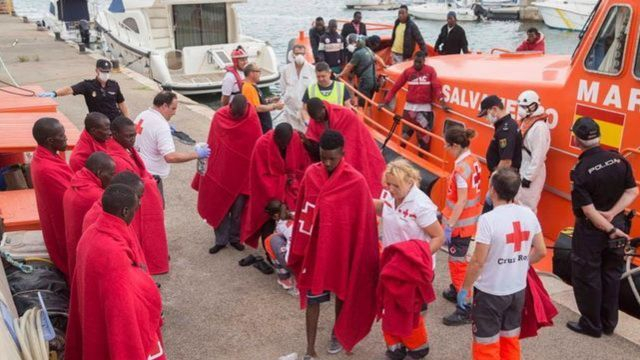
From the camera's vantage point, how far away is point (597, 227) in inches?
179

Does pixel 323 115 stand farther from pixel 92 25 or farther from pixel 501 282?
pixel 92 25

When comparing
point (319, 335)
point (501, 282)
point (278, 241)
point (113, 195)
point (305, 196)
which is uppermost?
point (113, 195)

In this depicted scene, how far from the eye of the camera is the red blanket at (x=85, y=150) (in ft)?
16.2

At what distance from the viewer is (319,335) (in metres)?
4.91

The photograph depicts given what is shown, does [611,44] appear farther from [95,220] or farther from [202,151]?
[95,220]

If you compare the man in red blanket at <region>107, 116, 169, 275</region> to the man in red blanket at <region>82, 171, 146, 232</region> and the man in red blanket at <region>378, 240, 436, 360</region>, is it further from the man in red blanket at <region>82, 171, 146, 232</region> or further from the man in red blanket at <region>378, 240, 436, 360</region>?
the man in red blanket at <region>378, 240, 436, 360</region>

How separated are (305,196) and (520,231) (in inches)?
58.8

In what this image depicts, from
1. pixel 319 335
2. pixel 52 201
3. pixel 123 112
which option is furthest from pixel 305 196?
pixel 123 112

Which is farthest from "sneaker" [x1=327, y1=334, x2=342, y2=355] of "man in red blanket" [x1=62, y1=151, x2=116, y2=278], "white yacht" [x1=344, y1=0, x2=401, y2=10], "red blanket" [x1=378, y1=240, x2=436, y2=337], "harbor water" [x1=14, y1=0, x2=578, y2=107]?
"white yacht" [x1=344, y1=0, x2=401, y2=10]

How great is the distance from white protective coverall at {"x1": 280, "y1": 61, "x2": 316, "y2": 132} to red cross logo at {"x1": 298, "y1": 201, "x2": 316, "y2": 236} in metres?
4.73

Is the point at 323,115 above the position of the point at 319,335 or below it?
above

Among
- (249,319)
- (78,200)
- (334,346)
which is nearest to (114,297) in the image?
(78,200)

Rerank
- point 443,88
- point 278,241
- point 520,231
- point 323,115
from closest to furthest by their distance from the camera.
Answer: point 520,231
point 278,241
point 323,115
point 443,88

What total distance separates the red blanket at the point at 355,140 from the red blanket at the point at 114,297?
2.92m
